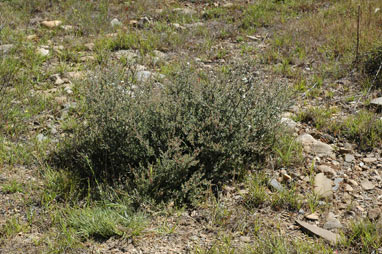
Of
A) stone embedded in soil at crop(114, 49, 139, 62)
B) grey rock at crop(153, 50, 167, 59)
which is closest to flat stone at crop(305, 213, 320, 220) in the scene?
stone embedded in soil at crop(114, 49, 139, 62)

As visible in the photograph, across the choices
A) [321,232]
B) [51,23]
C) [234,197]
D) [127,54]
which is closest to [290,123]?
[234,197]

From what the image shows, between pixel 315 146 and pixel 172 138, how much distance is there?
1.55 meters

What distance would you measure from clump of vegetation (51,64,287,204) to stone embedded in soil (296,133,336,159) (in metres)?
0.44

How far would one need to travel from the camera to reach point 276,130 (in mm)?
3975

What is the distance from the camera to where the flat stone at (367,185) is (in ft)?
11.7

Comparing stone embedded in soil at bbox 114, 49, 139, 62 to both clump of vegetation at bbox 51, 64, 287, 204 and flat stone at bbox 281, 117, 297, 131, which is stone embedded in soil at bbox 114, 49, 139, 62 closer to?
clump of vegetation at bbox 51, 64, 287, 204

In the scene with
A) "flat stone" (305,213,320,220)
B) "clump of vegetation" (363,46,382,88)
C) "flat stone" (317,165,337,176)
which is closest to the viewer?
"flat stone" (305,213,320,220)

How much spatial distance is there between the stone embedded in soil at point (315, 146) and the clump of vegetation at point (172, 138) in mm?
441

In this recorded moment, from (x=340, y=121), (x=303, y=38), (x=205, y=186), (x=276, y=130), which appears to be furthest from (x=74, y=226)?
(x=303, y=38)

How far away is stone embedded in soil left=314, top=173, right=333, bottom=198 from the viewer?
343cm

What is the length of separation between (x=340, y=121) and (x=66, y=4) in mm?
6305

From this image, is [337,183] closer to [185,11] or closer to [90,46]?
[90,46]

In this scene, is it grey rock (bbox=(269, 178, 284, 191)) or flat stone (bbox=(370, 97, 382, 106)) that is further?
flat stone (bbox=(370, 97, 382, 106))

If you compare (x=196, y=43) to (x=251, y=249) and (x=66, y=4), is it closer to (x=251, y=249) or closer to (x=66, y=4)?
(x=66, y=4)
